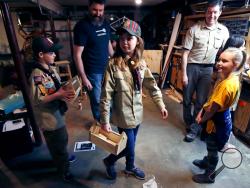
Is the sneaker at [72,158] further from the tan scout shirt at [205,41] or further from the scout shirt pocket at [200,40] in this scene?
the scout shirt pocket at [200,40]

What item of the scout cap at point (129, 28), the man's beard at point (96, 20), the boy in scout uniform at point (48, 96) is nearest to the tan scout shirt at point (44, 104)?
the boy in scout uniform at point (48, 96)

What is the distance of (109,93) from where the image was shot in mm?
1323

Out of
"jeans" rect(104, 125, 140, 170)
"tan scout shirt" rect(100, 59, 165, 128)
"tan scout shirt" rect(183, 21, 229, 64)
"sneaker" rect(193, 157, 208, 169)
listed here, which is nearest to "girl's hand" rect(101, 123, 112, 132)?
"tan scout shirt" rect(100, 59, 165, 128)

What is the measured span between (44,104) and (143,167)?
3.70ft

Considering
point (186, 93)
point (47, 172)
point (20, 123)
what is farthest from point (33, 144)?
point (186, 93)

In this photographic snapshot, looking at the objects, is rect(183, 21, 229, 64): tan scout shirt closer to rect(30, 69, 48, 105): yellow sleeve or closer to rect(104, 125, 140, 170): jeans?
rect(104, 125, 140, 170): jeans

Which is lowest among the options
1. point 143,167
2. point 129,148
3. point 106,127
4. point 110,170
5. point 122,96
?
point 143,167

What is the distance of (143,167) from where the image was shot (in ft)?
6.02

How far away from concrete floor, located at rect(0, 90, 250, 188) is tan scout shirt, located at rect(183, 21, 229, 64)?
99 centimetres

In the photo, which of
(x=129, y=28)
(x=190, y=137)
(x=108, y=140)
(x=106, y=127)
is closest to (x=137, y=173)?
(x=108, y=140)

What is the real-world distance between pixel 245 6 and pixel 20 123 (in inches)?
117

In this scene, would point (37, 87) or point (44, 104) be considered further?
point (44, 104)

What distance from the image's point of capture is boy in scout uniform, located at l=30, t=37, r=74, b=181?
1.23m

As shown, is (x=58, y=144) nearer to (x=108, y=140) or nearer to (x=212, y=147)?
(x=108, y=140)
